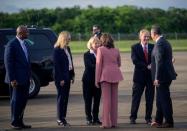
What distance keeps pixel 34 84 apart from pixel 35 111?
2284 mm

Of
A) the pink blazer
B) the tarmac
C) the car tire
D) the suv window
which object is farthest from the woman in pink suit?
the suv window

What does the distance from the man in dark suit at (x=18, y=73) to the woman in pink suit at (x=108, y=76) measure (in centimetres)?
131

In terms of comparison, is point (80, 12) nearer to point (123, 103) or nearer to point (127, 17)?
point (127, 17)

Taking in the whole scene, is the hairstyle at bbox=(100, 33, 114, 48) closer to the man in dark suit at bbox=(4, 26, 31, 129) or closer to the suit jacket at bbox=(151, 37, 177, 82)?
the suit jacket at bbox=(151, 37, 177, 82)

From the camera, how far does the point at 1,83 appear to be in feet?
56.1

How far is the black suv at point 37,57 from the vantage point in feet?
56.4

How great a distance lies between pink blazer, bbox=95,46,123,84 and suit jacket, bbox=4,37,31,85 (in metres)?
1.29

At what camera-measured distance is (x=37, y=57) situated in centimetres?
1752

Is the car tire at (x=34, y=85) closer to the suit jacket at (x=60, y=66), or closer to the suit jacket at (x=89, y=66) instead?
the suit jacket at (x=89, y=66)

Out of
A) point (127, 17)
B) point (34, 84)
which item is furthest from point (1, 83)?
point (127, 17)

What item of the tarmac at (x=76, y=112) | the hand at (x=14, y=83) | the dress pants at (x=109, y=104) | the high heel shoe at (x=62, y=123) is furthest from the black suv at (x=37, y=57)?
the dress pants at (x=109, y=104)

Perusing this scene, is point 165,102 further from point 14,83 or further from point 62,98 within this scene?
point 14,83

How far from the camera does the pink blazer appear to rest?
12320 millimetres

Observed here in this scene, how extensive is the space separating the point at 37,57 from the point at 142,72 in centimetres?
521
